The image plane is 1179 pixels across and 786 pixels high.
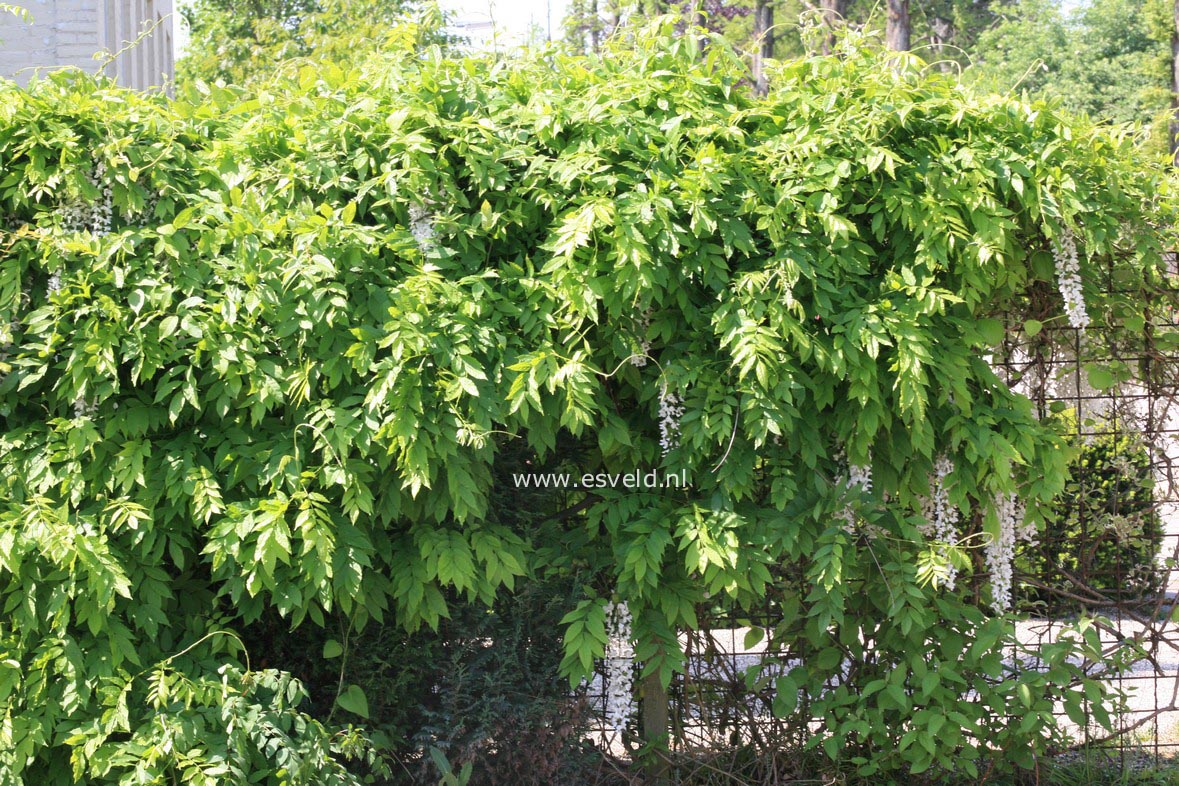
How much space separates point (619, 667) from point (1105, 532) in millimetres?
1812

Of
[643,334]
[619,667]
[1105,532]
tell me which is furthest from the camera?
[1105,532]

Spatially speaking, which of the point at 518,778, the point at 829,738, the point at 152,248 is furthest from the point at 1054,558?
the point at 152,248

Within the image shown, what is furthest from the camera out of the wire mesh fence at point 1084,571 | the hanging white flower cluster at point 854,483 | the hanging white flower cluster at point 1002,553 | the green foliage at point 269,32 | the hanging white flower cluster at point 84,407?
the green foliage at point 269,32

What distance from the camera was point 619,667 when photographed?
341 centimetres

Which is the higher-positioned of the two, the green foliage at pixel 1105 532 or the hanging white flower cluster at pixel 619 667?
the green foliage at pixel 1105 532

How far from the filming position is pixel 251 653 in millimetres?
3316

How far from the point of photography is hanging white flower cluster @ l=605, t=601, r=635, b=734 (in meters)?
3.29

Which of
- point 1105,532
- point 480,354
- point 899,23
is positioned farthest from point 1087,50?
point 480,354

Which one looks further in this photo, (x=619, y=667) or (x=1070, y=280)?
(x=619, y=667)

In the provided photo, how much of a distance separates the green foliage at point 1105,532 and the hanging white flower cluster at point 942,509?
1.64ft

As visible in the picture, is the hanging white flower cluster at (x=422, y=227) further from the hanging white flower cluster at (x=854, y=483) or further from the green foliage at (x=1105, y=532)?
the green foliage at (x=1105, y=532)

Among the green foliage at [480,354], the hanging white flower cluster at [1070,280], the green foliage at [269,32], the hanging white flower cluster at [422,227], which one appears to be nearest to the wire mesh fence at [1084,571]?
the hanging white flower cluster at [1070,280]

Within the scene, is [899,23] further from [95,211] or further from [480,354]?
[95,211]

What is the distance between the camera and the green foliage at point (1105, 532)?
3723 mm
